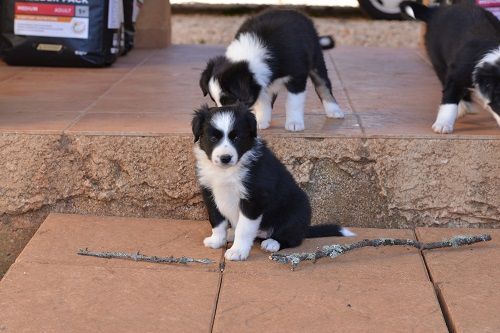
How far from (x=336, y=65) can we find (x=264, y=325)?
431 cm

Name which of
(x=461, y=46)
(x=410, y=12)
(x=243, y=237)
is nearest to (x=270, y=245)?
(x=243, y=237)

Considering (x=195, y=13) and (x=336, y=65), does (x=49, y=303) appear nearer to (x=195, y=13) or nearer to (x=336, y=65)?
(x=336, y=65)

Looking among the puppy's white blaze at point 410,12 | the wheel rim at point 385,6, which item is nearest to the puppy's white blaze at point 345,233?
the puppy's white blaze at point 410,12

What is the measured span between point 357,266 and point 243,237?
1.79 ft

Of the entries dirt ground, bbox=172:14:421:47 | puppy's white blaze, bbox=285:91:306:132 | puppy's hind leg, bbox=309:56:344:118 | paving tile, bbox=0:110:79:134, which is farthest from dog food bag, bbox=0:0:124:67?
dirt ground, bbox=172:14:421:47

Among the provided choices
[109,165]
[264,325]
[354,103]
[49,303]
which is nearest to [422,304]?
[264,325]

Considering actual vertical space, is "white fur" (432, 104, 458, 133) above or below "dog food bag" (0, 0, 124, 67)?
above

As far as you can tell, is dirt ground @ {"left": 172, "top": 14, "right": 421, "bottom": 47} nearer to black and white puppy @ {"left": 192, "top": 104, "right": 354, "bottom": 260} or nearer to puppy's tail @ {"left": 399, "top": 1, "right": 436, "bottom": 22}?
puppy's tail @ {"left": 399, "top": 1, "right": 436, "bottom": 22}

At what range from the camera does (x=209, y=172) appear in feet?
13.5

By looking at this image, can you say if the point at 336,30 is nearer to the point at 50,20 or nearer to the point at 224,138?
the point at 50,20

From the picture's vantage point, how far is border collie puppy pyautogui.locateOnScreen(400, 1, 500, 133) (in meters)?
4.79

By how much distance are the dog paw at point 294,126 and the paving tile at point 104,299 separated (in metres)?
1.17

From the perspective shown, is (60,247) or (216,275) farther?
(60,247)

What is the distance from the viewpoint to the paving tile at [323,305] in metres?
3.41
